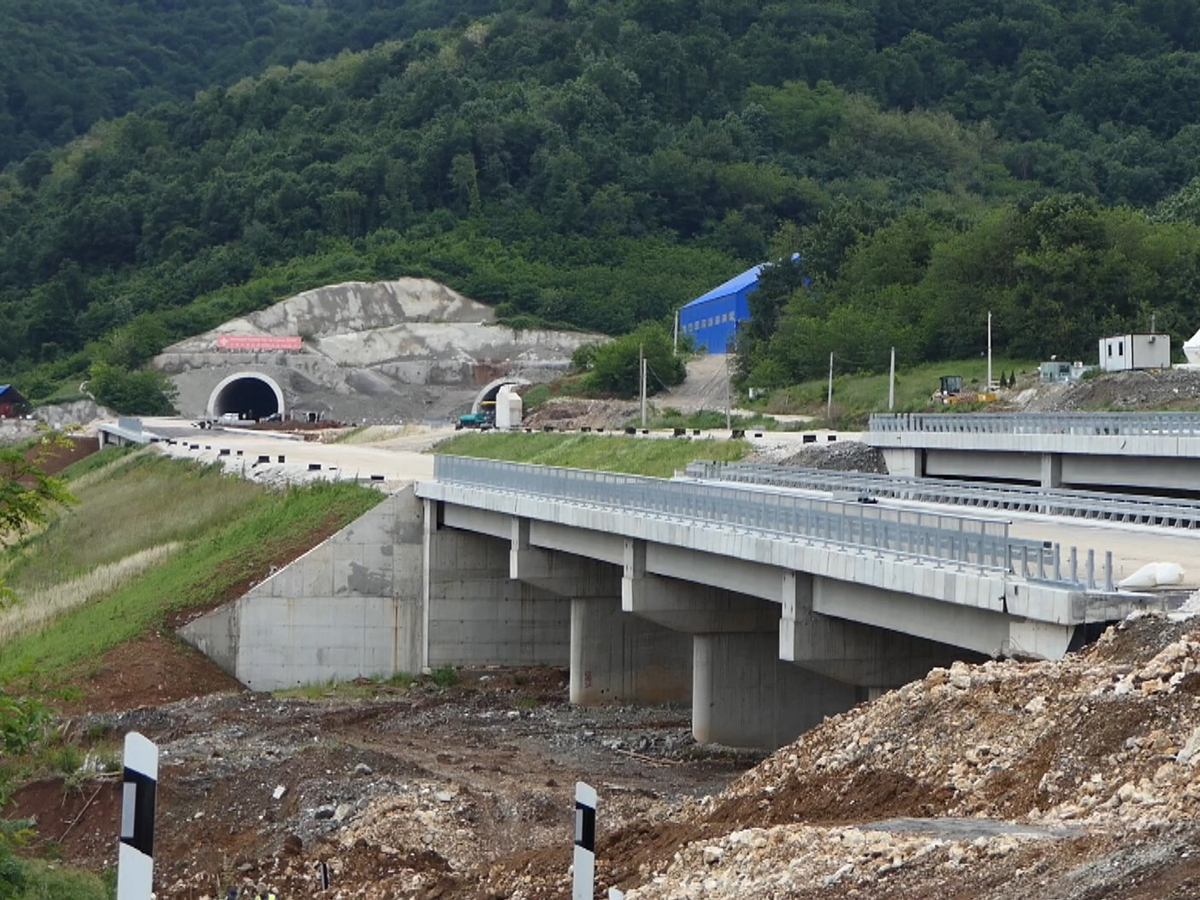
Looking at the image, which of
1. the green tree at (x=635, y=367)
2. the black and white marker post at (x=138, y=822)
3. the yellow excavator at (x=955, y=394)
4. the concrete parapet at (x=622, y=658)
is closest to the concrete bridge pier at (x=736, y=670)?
the concrete parapet at (x=622, y=658)

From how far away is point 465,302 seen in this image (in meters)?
126

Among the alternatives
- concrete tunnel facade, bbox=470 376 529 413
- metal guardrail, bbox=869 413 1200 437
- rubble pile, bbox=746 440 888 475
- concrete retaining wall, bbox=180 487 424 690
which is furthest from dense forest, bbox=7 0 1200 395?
concrete retaining wall, bbox=180 487 424 690

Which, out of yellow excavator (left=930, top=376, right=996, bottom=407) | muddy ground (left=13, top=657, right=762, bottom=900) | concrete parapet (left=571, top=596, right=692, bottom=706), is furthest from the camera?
yellow excavator (left=930, top=376, right=996, bottom=407)

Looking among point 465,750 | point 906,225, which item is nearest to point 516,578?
point 465,750

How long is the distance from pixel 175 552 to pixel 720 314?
68.0 meters

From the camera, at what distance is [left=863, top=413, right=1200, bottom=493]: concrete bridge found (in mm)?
39844

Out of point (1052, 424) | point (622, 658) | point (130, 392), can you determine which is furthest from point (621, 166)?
point (622, 658)

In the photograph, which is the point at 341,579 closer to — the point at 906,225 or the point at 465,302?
the point at 906,225

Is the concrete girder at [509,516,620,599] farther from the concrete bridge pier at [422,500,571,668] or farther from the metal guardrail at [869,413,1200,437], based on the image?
the metal guardrail at [869,413,1200,437]

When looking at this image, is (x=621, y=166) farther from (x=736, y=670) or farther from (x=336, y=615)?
(x=736, y=670)

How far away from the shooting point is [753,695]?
1206 inches

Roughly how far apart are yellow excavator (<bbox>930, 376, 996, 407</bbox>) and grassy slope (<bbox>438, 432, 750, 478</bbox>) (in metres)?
10.8

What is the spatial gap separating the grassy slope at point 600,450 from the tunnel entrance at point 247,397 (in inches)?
1516

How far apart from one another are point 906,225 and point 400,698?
62.3 meters
